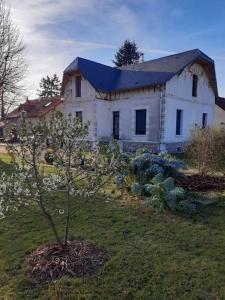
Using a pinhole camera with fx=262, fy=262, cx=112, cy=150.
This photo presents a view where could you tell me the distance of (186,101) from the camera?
16.3 meters

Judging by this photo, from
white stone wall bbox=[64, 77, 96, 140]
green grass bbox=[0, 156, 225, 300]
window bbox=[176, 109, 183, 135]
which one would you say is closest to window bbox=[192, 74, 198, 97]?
window bbox=[176, 109, 183, 135]

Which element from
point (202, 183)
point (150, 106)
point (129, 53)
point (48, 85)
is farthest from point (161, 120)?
point (48, 85)

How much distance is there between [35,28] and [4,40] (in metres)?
7.39

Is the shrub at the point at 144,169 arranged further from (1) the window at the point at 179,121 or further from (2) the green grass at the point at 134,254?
(1) the window at the point at 179,121

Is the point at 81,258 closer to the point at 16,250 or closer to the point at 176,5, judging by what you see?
the point at 16,250

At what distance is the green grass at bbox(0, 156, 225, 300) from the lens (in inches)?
107

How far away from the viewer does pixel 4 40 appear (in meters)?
15.4

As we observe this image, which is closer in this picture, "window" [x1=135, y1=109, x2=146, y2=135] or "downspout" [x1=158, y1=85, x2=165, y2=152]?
"downspout" [x1=158, y1=85, x2=165, y2=152]

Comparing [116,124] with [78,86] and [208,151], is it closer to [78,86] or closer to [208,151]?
[78,86]

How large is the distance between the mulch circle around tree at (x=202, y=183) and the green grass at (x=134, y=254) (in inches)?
47.6

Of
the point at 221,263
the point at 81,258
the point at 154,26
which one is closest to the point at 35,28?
the point at 154,26

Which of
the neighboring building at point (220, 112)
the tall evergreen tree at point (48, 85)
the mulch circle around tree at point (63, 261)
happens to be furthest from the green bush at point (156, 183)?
the tall evergreen tree at point (48, 85)

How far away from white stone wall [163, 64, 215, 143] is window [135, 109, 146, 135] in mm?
1502

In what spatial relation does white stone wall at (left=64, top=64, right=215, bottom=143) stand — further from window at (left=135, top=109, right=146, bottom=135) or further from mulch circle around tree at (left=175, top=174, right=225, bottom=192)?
mulch circle around tree at (left=175, top=174, right=225, bottom=192)
